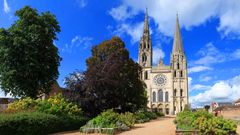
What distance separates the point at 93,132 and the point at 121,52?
22477 mm

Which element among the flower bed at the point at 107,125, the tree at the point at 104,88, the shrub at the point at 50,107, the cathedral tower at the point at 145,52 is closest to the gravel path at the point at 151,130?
the flower bed at the point at 107,125

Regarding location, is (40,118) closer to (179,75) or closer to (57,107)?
(57,107)

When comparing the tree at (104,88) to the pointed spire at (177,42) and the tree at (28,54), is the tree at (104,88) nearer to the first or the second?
the tree at (28,54)

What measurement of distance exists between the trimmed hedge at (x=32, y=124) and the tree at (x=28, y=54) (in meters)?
9.67

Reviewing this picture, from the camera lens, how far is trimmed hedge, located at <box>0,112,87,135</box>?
53.9ft

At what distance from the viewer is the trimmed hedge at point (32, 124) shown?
1644cm

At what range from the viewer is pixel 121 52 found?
41.2 metres

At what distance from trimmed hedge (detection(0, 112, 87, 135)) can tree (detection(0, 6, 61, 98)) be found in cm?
967

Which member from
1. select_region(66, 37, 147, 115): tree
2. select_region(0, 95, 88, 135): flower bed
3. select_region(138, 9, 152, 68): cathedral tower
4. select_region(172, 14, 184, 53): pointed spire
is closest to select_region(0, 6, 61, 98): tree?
select_region(66, 37, 147, 115): tree

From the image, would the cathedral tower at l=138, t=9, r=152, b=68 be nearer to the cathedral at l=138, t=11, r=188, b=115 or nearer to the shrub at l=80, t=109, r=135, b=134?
the cathedral at l=138, t=11, r=188, b=115

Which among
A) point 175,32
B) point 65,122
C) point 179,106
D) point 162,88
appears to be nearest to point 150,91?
point 162,88

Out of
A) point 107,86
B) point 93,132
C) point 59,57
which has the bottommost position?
point 93,132

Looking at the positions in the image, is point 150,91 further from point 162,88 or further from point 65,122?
point 65,122

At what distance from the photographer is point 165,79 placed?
111 metres
